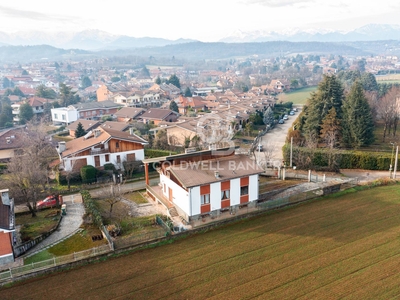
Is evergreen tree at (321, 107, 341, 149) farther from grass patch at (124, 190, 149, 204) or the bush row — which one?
the bush row

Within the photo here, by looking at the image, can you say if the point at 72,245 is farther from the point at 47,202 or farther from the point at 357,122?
the point at 357,122

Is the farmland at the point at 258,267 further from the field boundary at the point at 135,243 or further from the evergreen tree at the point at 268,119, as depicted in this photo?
the evergreen tree at the point at 268,119

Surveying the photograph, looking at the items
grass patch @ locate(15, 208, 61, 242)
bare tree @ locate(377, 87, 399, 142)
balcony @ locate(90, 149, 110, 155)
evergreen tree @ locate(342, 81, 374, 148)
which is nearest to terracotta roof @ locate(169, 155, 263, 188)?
grass patch @ locate(15, 208, 61, 242)

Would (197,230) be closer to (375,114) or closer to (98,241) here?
(98,241)

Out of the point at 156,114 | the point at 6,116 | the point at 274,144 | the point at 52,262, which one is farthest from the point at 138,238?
the point at 6,116

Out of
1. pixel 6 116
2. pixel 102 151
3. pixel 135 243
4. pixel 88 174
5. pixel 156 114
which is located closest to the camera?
pixel 135 243

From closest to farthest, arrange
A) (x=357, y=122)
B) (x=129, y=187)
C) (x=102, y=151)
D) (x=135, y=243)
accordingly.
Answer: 1. (x=135, y=243)
2. (x=129, y=187)
3. (x=102, y=151)
4. (x=357, y=122)
